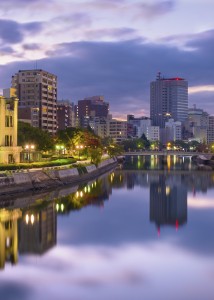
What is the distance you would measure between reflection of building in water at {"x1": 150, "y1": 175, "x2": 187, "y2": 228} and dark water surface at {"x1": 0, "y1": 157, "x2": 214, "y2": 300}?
122 millimetres

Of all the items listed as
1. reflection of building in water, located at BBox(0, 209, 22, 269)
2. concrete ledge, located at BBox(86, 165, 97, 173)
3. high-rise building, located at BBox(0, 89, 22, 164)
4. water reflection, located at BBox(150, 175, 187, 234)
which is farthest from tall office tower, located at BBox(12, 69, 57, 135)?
reflection of building in water, located at BBox(0, 209, 22, 269)

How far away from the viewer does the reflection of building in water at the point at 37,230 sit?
111ft

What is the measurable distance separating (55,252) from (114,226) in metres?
10.7

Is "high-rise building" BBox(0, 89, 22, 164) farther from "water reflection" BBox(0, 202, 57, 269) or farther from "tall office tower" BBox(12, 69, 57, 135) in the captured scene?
"tall office tower" BBox(12, 69, 57, 135)

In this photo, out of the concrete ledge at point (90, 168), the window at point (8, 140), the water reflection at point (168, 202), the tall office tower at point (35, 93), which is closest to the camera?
the water reflection at point (168, 202)

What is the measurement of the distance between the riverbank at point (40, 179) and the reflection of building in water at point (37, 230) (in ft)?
21.6

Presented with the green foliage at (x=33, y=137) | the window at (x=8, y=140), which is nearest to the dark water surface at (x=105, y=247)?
the window at (x=8, y=140)

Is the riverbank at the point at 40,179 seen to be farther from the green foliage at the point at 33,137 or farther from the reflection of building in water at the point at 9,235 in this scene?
the green foliage at the point at 33,137

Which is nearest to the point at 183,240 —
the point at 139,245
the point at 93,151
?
the point at 139,245

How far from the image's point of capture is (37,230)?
127 feet

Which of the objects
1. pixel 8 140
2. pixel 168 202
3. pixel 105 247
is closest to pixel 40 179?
pixel 8 140

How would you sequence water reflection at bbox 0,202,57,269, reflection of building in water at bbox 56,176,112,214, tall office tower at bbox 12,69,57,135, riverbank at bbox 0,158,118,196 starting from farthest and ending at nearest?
tall office tower at bbox 12,69,57,135
riverbank at bbox 0,158,118,196
reflection of building in water at bbox 56,176,112,214
water reflection at bbox 0,202,57,269

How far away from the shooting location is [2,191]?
51500mm

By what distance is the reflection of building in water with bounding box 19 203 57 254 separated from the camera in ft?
111
